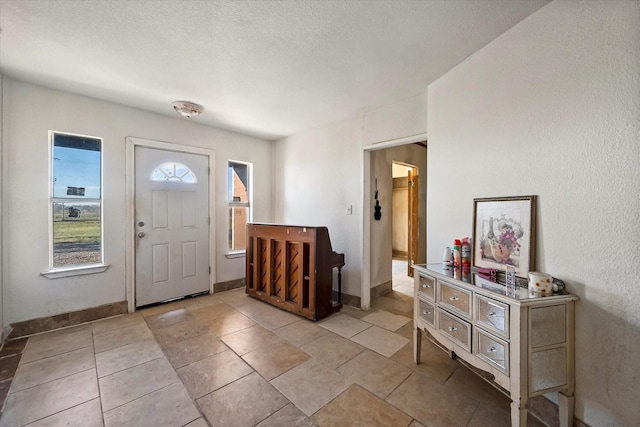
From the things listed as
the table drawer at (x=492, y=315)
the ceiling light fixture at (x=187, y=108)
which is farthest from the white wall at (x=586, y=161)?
the ceiling light fixture at (x=187, y=108)

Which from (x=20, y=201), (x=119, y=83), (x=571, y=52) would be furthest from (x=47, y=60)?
(x=571, y=52)

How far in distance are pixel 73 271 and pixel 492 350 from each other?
3.81 metres

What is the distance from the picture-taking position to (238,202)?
4121 millimetres

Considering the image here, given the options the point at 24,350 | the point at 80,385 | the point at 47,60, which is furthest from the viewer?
the point at 24,350

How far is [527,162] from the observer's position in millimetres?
1595

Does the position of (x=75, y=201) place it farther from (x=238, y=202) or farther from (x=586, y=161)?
(x=586, y=161)

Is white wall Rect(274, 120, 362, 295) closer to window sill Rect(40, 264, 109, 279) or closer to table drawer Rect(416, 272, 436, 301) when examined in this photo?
table drawer Rect(416, 272, 436, 301)

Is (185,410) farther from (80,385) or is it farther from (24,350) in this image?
(24,350)

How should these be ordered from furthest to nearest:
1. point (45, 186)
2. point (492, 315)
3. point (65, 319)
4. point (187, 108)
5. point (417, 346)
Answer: point (187, 108) → point (65, 319) → point (45, 186) → point (417, 346) → point (492, 315)

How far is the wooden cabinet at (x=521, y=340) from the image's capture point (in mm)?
1273

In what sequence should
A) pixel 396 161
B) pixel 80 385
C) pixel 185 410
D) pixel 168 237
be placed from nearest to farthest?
pixel 185 410, pixel 80 385, pixel 168 237, pixel 396 161

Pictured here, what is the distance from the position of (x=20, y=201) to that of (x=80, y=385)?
1891mm

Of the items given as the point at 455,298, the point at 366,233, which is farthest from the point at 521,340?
the point at 366,233

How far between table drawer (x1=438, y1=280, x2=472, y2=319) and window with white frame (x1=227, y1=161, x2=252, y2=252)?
9.84ft
